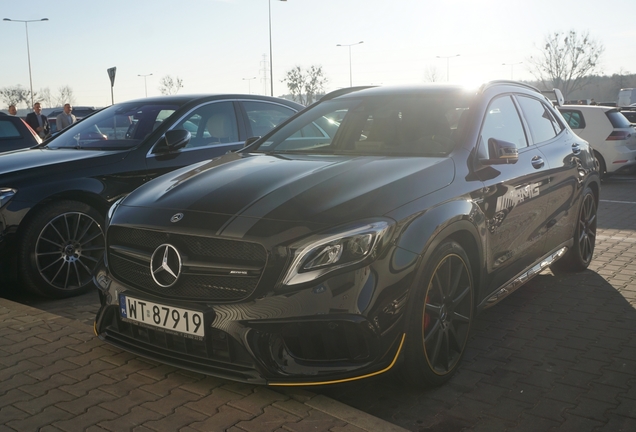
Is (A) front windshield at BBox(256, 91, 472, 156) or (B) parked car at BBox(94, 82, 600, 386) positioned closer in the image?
(B) parked car at BBox(94, 82, 600, 386)

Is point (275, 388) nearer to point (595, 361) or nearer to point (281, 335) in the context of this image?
point (281, 335)

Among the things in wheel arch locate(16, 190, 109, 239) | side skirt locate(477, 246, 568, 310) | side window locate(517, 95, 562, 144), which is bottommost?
side skirt locate(477, 246, 568, 310)

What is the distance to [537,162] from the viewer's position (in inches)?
199

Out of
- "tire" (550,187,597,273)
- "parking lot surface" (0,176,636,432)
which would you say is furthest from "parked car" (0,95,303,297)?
"tire" (550,187,597,273)

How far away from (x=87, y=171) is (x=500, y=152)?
11.1ft

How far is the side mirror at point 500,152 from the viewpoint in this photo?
4250mm

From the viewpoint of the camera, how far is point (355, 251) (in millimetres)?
3211

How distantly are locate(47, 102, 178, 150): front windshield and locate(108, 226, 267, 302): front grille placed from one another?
282 centimetres

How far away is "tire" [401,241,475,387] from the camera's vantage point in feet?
11.3

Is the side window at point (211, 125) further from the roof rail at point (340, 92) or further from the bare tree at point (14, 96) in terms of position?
the bare tree at point (14, 96)

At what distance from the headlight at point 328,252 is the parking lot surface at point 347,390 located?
586 millimetres

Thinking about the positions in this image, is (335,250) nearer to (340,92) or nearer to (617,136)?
(340,92)

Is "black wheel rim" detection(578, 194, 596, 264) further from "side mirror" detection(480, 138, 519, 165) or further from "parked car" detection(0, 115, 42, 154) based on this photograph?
"parked car" detection(0, 115, 42, 154)

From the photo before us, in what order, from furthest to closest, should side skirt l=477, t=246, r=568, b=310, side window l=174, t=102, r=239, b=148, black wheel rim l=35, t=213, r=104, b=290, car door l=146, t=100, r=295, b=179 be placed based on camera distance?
A: 1. side window l=174, t=102, r=239, b=148
2. car door l=146, t=100, r=295, b=179
3. black wheel rim l=35, t=213, r=104, b=290
4. side skirt l=477, t=246, r=568, b=310
